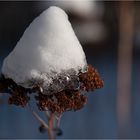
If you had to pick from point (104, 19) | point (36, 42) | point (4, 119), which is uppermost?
point (36, 42)

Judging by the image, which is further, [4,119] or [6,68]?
[4,119]

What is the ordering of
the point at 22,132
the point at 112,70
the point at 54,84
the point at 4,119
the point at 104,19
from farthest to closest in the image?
the point at 104,19
the point at 112,70
the point at 4,119
the point at 22,132
the point at 54,84

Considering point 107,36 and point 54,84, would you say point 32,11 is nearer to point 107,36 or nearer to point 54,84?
point 107,36

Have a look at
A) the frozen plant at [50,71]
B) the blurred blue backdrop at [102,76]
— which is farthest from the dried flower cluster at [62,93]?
the blurred blue backdrop at [102,76]

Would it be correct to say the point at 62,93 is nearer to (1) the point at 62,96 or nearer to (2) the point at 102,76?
(1) the point at 62,96

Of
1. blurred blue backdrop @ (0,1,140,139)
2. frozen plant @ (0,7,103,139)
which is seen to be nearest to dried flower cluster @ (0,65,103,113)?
frozen plant @ (0,7,103,139)

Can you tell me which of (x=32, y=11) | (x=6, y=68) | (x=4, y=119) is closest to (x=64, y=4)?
(x=32, y=11)

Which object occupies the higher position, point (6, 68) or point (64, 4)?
point (6, 68)
